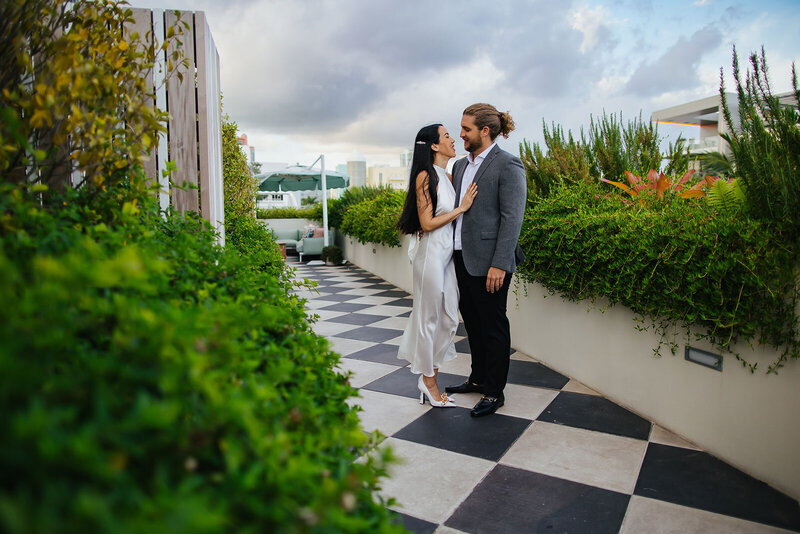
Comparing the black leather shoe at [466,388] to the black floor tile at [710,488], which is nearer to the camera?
the black floor tile at [710,488]

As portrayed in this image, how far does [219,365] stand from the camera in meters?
0.67

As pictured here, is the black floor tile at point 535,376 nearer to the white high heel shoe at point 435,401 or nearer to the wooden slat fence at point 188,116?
the white high heel shoe at point 435,401

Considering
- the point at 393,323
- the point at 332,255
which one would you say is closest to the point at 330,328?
the point at 393,323

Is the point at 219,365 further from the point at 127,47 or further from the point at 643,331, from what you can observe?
the point at 643,331

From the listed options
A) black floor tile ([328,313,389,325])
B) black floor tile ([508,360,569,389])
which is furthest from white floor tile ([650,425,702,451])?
black floor tile ([328,313,389,325])

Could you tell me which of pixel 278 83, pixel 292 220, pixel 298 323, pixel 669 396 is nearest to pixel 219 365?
pixel 298 323

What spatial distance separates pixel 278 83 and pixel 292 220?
578 centimetres

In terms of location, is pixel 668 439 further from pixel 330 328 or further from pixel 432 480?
pixel 330 328

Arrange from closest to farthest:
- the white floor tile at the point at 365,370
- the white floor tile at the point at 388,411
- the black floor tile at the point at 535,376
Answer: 1. the white floor tile at the point at 388,411
2. the black floor tile at the point at 535,376
3. the white floor tile at the point at 365,370

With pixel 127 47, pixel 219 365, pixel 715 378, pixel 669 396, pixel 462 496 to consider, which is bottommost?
pixel 462 496

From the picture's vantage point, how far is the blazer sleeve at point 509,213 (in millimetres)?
2734

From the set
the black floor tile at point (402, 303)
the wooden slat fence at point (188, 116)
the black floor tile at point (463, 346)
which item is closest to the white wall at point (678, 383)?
the black floor tile at point (463, 346)

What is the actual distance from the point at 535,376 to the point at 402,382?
945 millimetres

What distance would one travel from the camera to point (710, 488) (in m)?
1.97
